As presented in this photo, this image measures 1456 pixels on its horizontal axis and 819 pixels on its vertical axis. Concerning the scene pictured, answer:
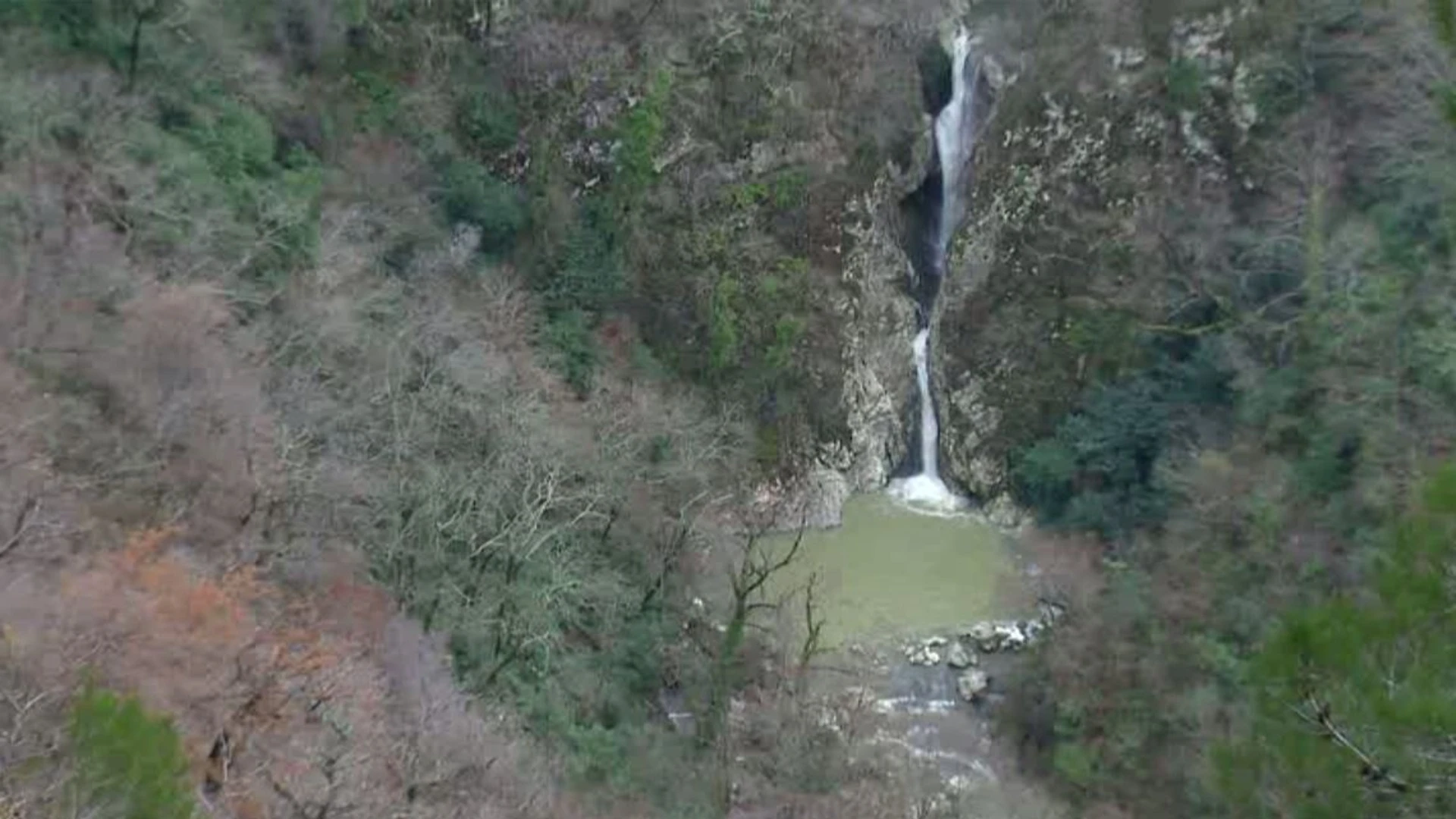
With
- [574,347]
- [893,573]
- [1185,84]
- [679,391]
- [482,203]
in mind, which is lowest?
[893,573]

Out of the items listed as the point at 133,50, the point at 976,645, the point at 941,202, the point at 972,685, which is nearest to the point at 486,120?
the point at 133,50

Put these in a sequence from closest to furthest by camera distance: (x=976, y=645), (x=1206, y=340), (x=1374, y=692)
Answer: (x=1374, y=692) → (x=976, y=645) → (x=1206, y=340)

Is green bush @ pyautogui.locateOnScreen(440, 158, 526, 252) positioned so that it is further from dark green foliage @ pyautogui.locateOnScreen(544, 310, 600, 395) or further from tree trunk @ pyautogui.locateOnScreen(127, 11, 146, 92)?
tree trunk @ pyautogui.locateOnScreen(127, 11, 146, 92)

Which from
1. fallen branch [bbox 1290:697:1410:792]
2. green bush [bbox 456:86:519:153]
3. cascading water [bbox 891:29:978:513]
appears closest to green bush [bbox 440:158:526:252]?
green bush [bbox 456:86:519:153]

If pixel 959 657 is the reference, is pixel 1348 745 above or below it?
above

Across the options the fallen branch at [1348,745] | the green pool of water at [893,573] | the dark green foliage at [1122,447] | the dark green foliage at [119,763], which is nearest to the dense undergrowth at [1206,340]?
the dark green foliage at [1122,447]

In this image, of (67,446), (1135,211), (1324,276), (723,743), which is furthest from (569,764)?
(1135,211)

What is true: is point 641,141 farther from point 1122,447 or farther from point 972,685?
point 972,685
